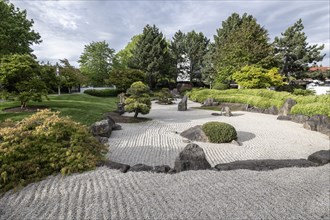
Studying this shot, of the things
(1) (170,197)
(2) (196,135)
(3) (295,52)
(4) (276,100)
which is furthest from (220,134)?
(3) (295,52)

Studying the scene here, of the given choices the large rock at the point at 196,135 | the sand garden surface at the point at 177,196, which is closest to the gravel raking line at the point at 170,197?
the sand garden surface at the point at 177,196

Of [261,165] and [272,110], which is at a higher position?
[272,110]

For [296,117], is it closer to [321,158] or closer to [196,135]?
[321,158]

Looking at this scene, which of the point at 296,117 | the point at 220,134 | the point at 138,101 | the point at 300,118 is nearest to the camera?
the point at 220,134

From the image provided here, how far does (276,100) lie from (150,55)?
26.1m

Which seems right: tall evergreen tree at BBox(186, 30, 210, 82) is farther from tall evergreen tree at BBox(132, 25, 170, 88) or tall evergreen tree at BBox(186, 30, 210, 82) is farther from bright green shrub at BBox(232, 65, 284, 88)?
bright green shrub at BBox(232, 65, 284, 88)

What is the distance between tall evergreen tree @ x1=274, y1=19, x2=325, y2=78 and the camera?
28.2 metres

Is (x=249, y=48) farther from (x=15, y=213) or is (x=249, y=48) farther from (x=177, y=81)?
(x=15, y=213)

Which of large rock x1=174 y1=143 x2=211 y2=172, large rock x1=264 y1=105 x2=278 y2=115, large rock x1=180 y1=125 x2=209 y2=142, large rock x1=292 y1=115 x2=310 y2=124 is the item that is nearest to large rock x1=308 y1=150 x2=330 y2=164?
large rock x1=174 y1=143 x2=211 y2=172

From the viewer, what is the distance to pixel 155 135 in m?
9.83

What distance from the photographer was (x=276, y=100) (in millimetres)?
17938

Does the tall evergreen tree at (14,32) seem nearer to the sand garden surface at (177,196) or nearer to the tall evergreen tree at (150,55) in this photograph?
the sand garden surface at (177,196)

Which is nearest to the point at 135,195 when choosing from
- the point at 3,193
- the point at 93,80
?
A: the point at 3,193

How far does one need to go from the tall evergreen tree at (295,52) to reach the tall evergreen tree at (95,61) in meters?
28.5
